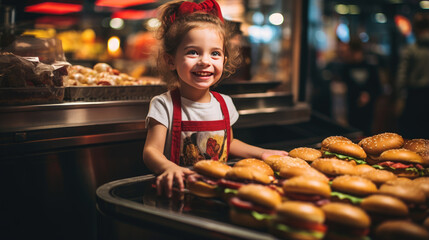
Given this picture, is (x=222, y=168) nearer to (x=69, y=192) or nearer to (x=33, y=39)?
(x=69, y=192)

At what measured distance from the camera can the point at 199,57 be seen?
170 cm

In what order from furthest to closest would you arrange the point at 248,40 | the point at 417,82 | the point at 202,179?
the point at 417,82 → the point at 248,40 → the point at 202,179

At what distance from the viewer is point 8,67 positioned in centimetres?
209

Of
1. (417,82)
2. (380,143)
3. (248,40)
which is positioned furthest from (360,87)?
(380,143)

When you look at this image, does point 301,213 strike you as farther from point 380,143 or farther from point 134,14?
point 134,14

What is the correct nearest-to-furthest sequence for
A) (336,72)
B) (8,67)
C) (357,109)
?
(8,67), (357,109), (336,72)

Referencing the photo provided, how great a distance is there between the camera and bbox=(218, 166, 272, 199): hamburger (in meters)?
1.16

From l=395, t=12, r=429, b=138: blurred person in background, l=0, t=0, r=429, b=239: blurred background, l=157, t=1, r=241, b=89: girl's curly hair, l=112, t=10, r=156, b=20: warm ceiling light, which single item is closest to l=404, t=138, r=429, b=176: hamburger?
l=0, t=0, r=429, b=239: blurred background

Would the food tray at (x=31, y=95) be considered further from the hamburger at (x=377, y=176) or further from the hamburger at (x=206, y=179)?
the hamburger at (x=377, y=176)

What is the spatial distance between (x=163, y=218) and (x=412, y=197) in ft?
2.11

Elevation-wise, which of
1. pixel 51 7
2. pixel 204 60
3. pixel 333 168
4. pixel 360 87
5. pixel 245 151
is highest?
pixel 51 7

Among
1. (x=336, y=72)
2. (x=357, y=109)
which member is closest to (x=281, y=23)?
(x=357, y=109)

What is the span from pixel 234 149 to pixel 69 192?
93cm

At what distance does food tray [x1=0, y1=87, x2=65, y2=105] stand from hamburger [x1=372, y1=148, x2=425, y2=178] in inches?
65.0
